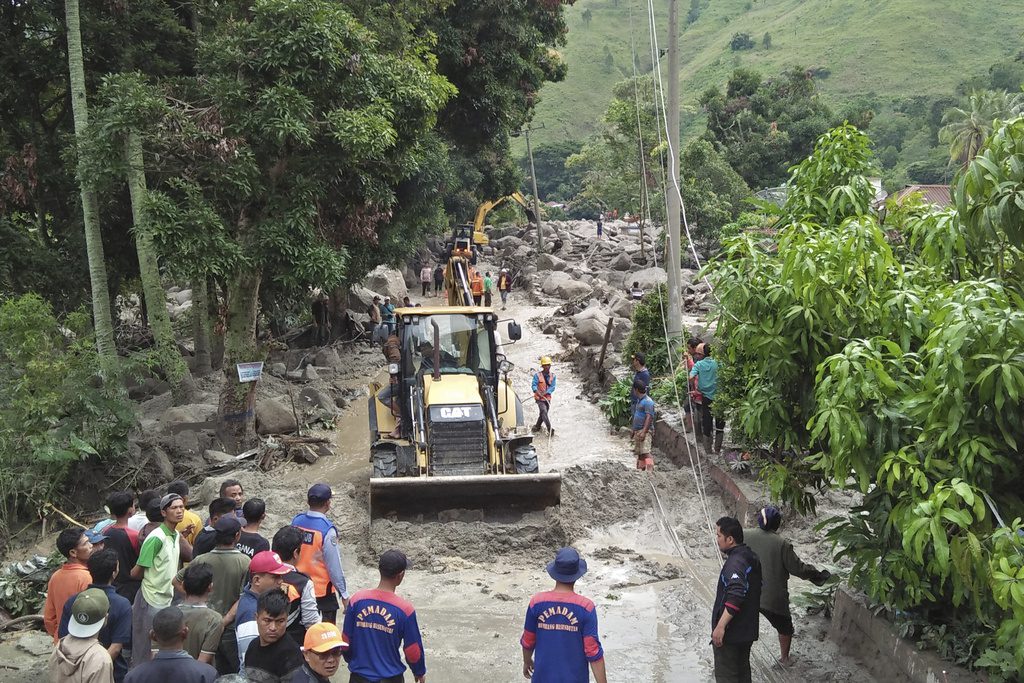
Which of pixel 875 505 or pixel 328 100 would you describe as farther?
pixel 328 100

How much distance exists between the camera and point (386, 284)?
33.2 m

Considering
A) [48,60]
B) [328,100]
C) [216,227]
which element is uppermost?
[48,60]

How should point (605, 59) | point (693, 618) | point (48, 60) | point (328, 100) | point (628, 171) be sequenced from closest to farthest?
point (693, 618) → point (328, 100) → point (48, 60) → point (628, 171) → point (605, 59)

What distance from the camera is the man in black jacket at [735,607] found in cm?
626

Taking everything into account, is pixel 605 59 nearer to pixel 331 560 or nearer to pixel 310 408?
pixel 310 408

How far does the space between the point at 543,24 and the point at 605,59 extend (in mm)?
123156

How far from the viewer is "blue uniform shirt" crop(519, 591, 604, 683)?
17.5ft

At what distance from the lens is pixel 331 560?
6609 millimetres

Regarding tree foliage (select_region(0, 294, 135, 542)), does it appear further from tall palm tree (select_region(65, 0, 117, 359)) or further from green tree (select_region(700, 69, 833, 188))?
green tree (select_region(700, 69, 833, 188))

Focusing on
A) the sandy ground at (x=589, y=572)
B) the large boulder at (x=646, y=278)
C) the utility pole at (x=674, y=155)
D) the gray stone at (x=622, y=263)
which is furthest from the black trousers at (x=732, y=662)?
the gray stone at (x=622, y=263)

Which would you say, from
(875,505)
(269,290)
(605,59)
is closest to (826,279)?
(875,505)

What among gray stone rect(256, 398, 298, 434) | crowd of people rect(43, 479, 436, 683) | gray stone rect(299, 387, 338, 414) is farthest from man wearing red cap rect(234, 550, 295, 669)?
gray stone rect(299, 387, 338, 414)

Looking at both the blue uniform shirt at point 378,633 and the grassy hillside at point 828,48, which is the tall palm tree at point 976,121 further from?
the blue uniform shirt at point 378,633

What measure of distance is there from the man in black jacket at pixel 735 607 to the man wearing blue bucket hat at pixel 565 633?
1301 millimetres
